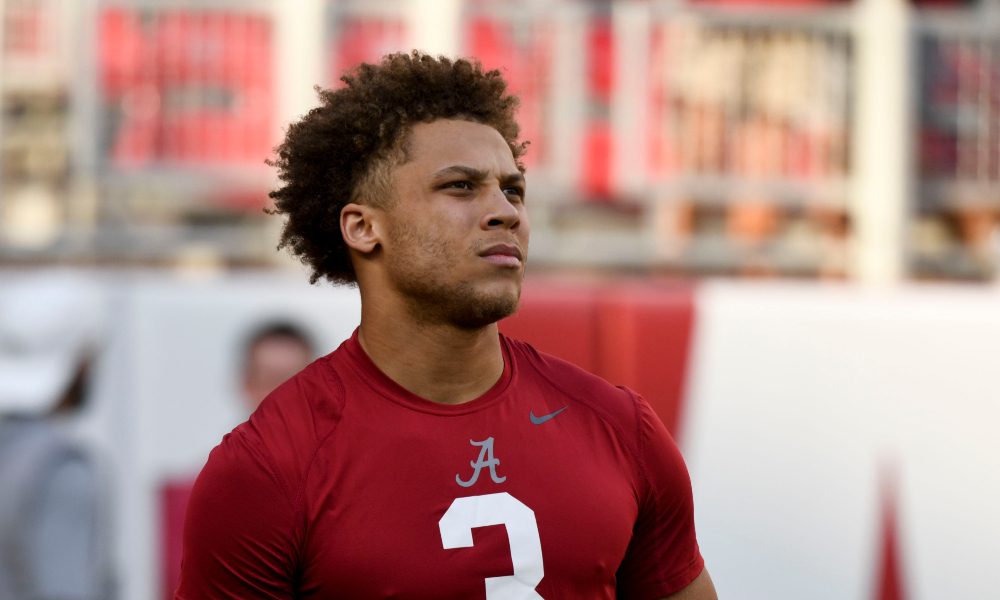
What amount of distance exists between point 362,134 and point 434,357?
1.48ft

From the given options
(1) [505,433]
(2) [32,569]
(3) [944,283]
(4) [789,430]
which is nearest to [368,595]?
(1) [505,433]

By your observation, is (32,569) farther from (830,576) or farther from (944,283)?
(944,283)

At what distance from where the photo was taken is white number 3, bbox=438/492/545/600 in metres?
2.54

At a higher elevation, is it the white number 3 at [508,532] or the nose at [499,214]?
the nose at [499,214]

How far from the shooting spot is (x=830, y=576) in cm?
647

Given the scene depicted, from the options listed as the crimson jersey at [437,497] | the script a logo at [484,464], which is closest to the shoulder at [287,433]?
the crimson jersey at [437,497]

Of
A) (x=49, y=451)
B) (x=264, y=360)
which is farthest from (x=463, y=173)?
(x=49, y=451)

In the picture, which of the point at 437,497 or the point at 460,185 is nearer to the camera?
the point at 437,497

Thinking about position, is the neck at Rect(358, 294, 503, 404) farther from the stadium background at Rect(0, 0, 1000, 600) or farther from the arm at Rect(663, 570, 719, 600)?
the stadium background at Rect(0, 0, 1000, 600)

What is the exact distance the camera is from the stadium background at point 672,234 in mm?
6355

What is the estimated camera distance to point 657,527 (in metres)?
2.77

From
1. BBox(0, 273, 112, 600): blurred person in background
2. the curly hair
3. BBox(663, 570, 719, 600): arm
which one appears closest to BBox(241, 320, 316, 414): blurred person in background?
BBox(0, 273, 112, 600): blurred person in background

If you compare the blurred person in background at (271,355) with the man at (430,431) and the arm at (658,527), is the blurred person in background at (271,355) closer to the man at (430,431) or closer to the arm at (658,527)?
the man at (430,431)

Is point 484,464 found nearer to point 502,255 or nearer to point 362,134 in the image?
point 502,255
